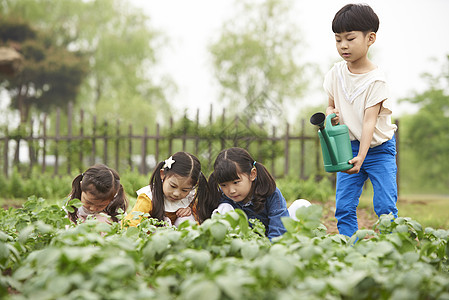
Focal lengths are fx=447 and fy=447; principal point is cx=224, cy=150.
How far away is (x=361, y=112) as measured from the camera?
2.78 metres

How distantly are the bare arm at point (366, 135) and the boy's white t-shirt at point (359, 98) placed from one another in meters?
0.04

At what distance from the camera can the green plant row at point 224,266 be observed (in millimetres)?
1174

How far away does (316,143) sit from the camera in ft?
28.8

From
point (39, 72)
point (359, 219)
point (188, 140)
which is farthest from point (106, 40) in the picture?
point (359, 219)

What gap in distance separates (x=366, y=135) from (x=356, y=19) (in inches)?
26.8

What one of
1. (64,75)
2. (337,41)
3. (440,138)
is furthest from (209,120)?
(64,75)

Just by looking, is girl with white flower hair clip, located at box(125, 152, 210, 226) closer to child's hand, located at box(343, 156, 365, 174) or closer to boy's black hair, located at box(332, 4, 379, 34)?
child's hand, located at box(343, 156, 365, 174)

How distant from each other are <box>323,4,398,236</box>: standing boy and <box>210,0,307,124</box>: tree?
16.1 m

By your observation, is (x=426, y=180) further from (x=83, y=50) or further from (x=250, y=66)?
(x=83, y=50)

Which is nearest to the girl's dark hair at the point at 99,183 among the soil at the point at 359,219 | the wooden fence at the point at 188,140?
the soil at the point at 359,219

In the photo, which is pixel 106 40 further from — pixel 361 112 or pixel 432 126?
pixel 361 112

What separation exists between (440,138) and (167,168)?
1455 cm

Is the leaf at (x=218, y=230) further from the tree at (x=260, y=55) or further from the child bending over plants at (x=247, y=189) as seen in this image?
the tree at (x=260, y=55)

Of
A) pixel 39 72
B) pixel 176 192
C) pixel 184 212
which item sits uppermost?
pixel 39 72
